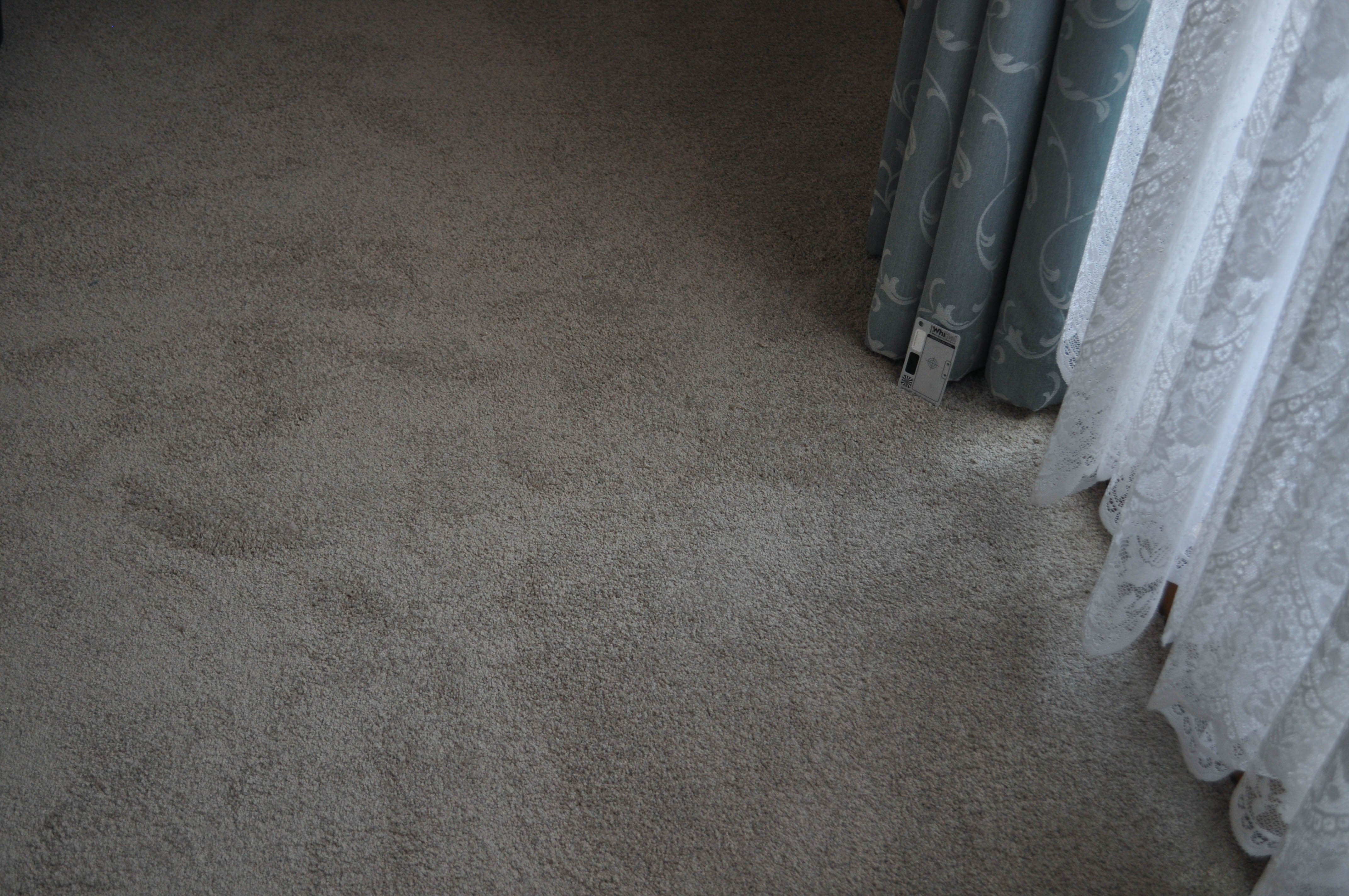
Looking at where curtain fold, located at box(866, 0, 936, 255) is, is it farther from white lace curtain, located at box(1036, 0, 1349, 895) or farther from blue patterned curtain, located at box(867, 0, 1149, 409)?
white lace curtain, located at box(1036, 0, 1349, 895)

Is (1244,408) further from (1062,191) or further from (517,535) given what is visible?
(517,535)

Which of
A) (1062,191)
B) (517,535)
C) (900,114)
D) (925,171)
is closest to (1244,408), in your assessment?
(1062,191)

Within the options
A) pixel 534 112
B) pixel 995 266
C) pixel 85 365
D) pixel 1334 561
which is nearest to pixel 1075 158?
pixel 995 266

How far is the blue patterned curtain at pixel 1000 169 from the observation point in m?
1.25

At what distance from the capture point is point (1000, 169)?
1370mm

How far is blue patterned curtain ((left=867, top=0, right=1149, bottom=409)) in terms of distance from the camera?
4.11 ft

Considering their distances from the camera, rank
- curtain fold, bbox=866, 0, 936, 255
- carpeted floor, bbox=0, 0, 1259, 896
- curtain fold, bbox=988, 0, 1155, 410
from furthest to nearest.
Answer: curtain fold, bbox=866, 0, 936, 255
curtain fold, bbox=988, 0, 1155, 410
carpeted floor, bbox=0, 0, 1259, 896

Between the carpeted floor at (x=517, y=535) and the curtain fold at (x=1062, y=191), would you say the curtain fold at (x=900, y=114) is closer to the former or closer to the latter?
the carpeted floor at (x=517, y=535)

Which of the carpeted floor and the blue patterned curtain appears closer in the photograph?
the carpeted floor

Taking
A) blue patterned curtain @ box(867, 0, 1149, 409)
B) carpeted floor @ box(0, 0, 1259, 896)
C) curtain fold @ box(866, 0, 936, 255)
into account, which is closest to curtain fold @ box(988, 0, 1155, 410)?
blue patterned curtain @ box(867, 0, 1149, 409)

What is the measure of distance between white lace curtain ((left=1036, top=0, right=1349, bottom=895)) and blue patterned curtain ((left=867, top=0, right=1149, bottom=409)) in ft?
0.26

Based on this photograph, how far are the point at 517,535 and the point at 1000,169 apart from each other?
81cm

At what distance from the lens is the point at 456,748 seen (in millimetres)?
1162

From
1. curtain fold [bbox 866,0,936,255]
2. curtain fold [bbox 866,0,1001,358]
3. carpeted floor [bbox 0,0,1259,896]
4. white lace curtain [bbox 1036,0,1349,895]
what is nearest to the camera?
white lace curtain [bbox 1036,0,1349,895]
